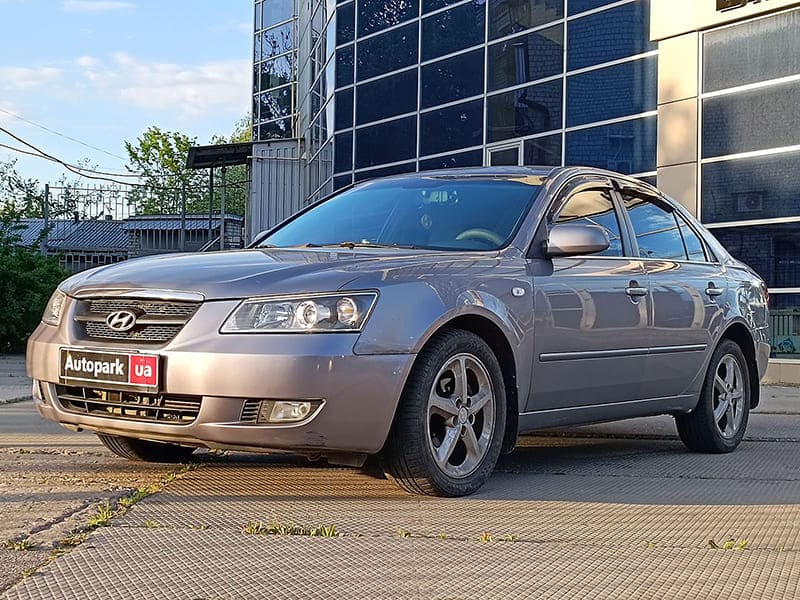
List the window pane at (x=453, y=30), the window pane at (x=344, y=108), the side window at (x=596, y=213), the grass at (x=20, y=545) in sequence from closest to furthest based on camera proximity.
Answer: the grass at (x=20, y=545)
the side window at (x=596, y=213)
the window pane at (x=453, y=30)
the window pane at (x=344, y=108)

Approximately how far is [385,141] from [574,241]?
57.3 ft

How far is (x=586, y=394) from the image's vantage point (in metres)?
5.74

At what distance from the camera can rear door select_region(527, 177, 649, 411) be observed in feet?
17.9

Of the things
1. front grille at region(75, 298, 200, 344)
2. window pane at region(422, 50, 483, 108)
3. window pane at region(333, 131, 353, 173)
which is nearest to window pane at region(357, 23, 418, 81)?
window pane at region(422, 50, 483, 108)

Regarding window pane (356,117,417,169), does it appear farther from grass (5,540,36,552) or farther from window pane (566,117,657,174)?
grass (5,540,36,552)

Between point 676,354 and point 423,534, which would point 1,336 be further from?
point 423,534

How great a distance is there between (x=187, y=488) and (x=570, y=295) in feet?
6.66

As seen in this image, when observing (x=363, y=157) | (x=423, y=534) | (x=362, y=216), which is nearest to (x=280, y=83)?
(x=363, y=157)

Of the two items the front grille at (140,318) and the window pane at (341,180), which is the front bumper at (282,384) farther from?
the window pane at (341,180)

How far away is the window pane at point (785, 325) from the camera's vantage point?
47.6 feet

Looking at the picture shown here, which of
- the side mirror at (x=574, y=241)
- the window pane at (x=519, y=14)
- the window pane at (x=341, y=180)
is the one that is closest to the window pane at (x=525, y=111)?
the window pane at (x=519, y=14)

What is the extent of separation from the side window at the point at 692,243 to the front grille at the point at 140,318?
11.6 feet

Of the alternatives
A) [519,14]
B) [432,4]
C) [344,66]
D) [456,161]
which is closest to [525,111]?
[519,14]

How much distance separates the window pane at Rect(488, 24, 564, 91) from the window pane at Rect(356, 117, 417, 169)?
96.0 inches
